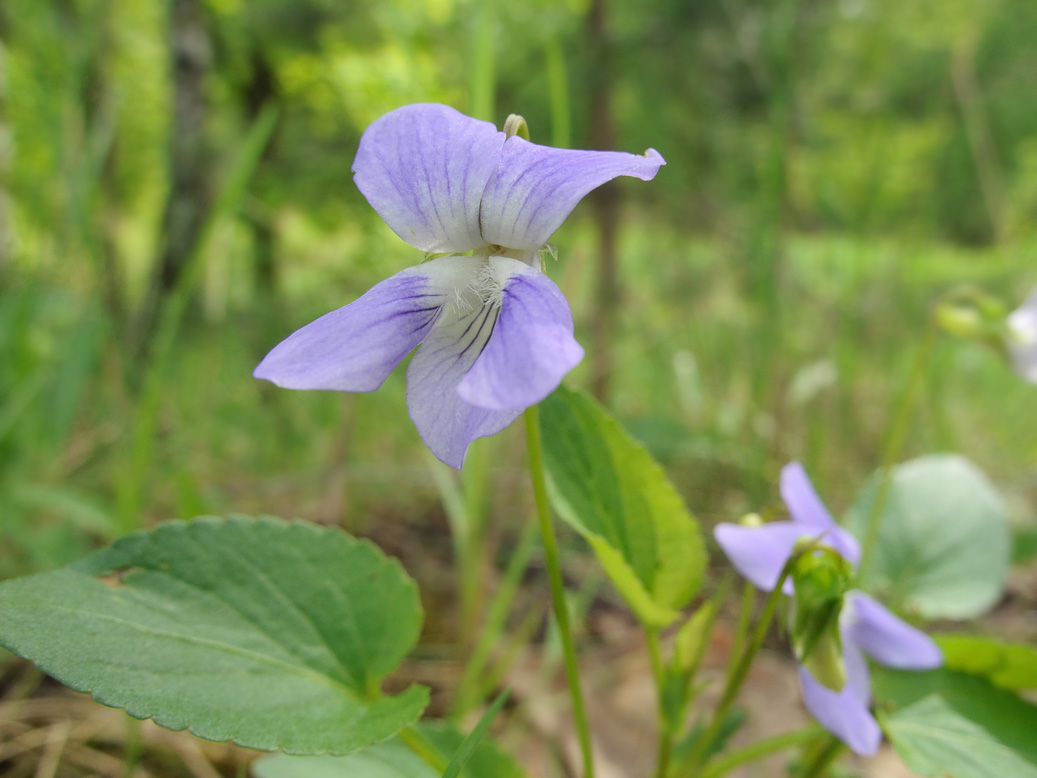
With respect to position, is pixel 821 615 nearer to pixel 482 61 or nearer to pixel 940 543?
pixel 940 543

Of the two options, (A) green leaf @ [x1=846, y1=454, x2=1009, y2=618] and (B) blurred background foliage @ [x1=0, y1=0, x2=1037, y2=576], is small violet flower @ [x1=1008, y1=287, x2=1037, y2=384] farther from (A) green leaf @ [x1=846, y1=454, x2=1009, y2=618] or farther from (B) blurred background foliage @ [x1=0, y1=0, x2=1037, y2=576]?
(B) blurred background foliage @ [x1=0, y1=0, x2=1037, y2=576]

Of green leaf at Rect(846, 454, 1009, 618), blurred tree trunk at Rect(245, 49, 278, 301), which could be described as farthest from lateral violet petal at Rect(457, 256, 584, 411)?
blurred tree trunk at Rect(245, 49, 278, 301)

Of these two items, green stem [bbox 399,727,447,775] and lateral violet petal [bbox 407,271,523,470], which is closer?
lateral violet petal [bbox 407,271,523,470]

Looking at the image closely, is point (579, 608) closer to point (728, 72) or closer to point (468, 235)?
point (468, 235)

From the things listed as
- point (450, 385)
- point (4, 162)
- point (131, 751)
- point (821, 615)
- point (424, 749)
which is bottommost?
point (131, 751)

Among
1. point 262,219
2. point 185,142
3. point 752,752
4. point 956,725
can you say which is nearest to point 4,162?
point 185,142

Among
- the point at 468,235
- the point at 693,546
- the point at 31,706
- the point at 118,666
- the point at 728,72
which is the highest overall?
the point at 728,72

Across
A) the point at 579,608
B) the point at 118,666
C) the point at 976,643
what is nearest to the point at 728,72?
the point at 579,608

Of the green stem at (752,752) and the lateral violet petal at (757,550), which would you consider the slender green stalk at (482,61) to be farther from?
the green stem at (752,752)
